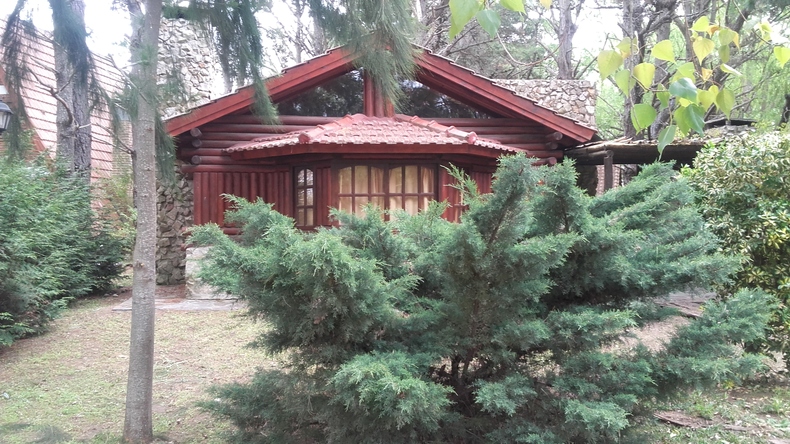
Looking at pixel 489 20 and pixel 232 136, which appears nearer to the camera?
pixel 489 20

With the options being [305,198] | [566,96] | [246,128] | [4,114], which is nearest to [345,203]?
[305,198]

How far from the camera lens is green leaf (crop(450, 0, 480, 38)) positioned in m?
1.37

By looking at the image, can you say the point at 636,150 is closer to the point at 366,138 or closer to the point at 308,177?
the point at 366,138

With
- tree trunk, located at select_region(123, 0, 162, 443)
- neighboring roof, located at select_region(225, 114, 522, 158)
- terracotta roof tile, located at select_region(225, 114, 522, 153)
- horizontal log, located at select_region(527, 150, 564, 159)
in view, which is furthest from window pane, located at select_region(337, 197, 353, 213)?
tree trunk, located at select_region(123, 0, 162, 443)

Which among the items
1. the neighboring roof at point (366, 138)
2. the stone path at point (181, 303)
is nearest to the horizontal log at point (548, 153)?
the neighboring roof at point (366, 138)

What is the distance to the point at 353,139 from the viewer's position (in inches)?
323

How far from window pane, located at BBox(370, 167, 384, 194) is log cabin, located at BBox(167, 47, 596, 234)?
0.05ft

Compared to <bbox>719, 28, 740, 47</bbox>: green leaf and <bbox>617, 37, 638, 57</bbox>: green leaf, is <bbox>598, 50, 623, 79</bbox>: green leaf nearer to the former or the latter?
<bbox>617, 37, 638, 57</bbox>: green leaf

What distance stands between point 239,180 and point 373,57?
5988 mm

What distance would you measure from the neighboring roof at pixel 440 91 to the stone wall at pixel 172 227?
2159mm

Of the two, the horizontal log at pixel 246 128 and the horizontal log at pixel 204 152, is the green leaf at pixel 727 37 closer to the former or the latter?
the horizontal log at pixel 246 128

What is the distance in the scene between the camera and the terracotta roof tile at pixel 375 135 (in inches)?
323

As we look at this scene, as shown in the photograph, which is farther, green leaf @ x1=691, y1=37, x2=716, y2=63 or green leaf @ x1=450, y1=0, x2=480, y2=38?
green leaf @ x1=691, y1=37, x2=716, y2=63

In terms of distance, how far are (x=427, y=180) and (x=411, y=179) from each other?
0.27m
